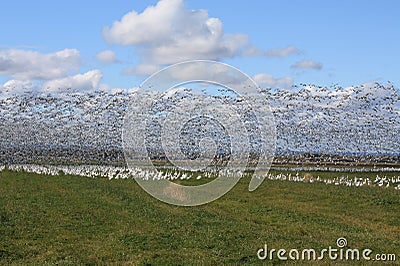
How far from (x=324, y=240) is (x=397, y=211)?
33.8 ft

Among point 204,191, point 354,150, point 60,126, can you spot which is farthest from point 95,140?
point 204,191

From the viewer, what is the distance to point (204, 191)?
38531 mm

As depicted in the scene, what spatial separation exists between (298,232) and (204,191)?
56.7 ft

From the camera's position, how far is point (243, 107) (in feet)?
168

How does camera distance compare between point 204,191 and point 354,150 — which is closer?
point 204,191

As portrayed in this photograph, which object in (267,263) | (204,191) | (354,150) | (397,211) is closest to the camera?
(267,263)

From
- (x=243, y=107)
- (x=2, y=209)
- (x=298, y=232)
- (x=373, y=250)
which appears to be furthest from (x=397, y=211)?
(x=243, y=107)

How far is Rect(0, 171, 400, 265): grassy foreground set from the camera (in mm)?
16875

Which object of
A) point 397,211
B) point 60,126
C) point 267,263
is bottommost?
point 267,263

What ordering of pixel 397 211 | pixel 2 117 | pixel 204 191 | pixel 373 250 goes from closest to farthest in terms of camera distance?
1. pixel 373 250
2. pixel 397 211
3. pixel 204 191
4. pixel 2 117

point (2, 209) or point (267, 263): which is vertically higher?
point (2, 209)

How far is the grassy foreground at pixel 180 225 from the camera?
16.9 m

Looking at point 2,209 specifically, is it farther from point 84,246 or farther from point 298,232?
point 298,232

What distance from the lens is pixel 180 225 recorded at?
2212cm
